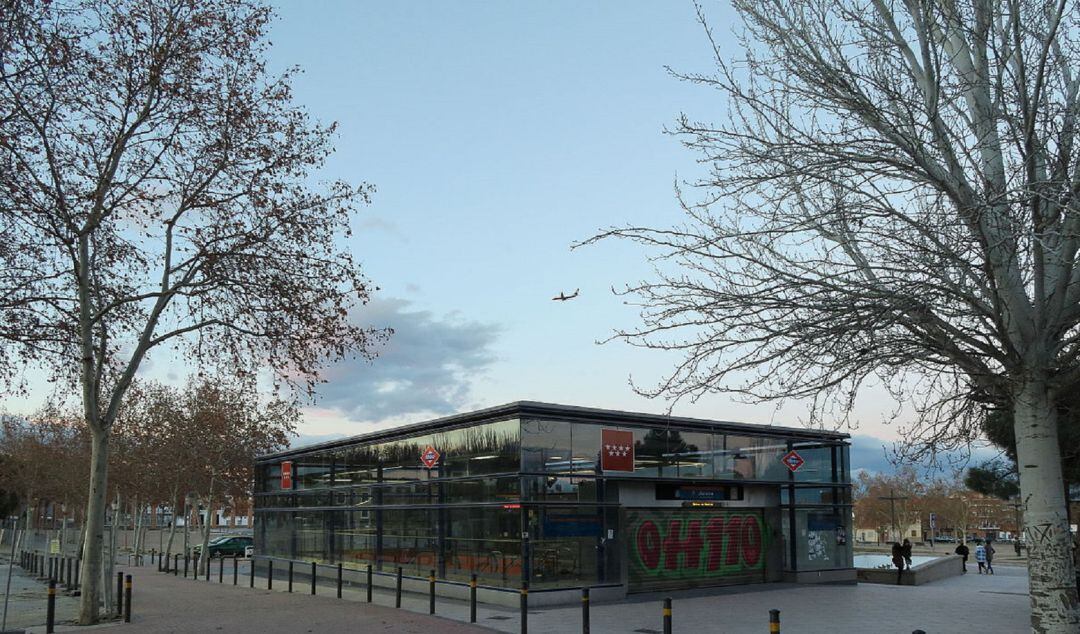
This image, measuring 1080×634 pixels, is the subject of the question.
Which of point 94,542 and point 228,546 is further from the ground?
point 94,542

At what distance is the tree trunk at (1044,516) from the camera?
8969 millimetres

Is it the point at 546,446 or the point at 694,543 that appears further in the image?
the point at 694,543

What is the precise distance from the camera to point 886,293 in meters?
9.07

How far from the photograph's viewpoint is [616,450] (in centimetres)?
2375

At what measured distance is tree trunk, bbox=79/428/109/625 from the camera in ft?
63.3

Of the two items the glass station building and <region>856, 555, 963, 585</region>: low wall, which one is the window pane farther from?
<region>856, 555, 963, 585</region>: low wall

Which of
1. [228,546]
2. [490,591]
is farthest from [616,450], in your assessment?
[228,546]

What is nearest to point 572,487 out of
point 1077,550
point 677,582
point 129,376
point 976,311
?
point 677,582

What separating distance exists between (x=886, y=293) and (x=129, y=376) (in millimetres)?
17140

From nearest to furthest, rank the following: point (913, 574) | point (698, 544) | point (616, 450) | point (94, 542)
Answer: point (94, 542), point (616, 450), point (698, 544), point (913, 574)

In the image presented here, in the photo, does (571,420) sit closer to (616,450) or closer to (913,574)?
(616,450)

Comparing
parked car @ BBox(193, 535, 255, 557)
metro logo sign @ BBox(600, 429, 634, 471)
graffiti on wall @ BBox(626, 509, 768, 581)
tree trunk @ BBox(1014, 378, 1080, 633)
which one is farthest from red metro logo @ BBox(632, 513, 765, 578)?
parked car @ BBox(193, 535, 255, 557)

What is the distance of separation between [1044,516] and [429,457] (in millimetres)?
18673

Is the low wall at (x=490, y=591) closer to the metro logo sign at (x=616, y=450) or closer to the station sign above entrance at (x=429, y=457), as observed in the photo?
the metro logo sign at (x=616, y=450)
